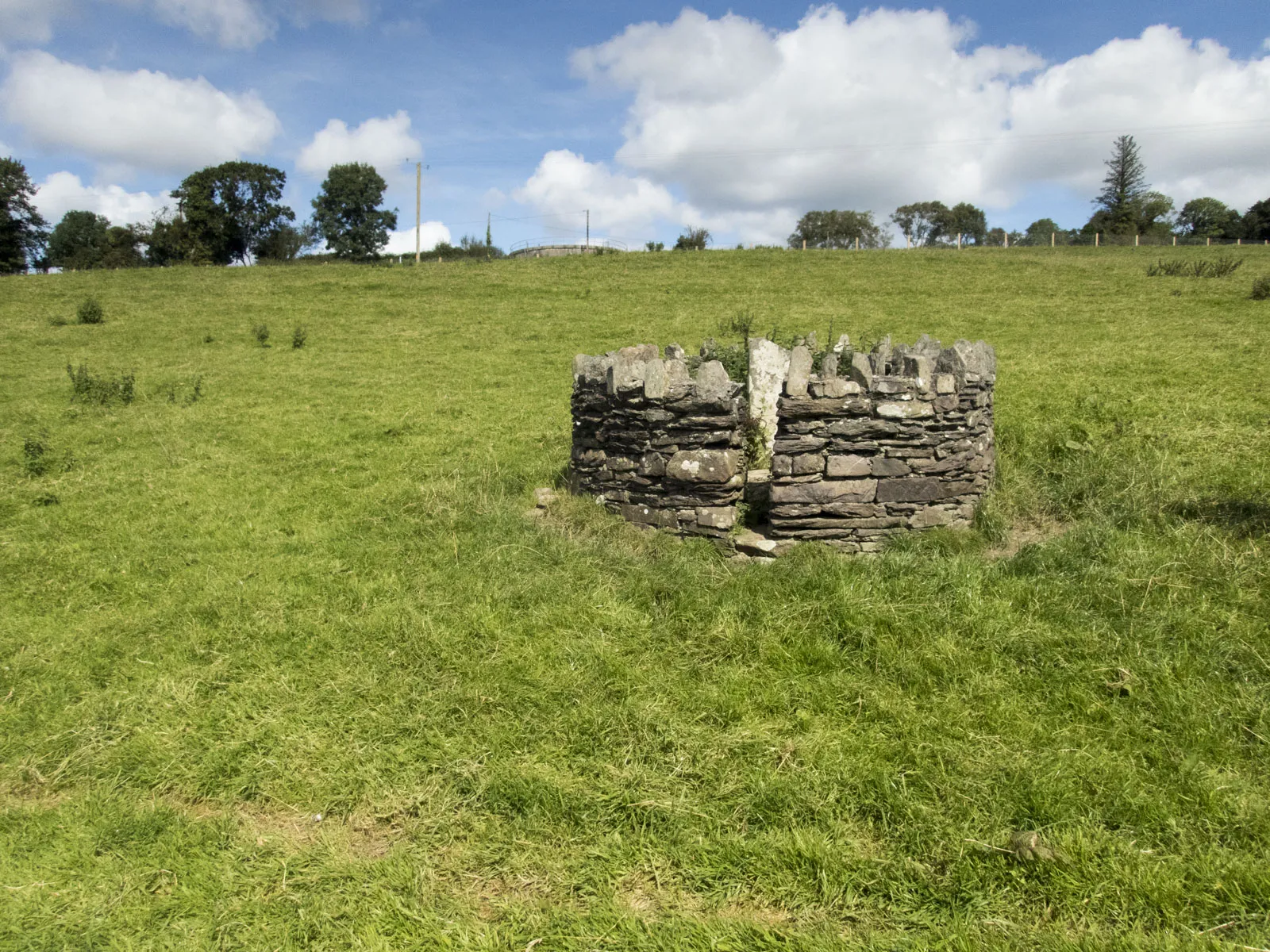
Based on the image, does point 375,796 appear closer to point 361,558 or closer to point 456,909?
point 456,909

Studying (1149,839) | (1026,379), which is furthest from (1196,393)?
(1149,839)

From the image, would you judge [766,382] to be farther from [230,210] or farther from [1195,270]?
[230,210]

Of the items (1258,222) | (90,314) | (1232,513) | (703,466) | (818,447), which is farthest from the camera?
(1258,222)

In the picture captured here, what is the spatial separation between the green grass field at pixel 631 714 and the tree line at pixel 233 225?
2322 inches

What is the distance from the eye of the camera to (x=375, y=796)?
4.21 metres

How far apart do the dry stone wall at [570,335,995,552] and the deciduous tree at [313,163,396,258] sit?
6742 centimetres

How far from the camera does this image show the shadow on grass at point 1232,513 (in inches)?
238

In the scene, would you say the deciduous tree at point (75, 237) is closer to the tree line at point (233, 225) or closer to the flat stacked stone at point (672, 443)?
the tree line at point (233, 225)

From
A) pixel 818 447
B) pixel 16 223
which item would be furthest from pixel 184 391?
pixel 16 223

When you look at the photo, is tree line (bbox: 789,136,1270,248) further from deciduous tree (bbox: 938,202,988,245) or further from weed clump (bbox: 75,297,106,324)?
weed clump (bbox: 75,297,106,324)

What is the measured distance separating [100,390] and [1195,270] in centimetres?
3239

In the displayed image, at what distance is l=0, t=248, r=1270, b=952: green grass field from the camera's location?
136 inches

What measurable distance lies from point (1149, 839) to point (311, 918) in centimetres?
400

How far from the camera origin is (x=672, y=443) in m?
7.16
